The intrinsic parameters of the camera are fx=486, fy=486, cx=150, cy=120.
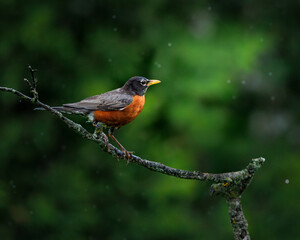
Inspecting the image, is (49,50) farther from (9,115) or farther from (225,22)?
(225,22)

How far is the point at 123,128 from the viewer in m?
5.89

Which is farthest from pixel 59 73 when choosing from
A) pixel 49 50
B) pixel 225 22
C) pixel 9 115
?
pixel 225 22

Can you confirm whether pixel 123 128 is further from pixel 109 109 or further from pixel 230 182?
pixel 230 182

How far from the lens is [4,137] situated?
5.95 m

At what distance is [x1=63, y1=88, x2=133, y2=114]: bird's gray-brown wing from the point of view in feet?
8.61

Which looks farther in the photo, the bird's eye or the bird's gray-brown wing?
the bird's eye

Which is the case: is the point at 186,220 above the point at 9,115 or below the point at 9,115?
below

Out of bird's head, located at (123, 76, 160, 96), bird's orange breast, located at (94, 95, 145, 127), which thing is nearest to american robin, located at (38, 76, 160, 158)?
bird's orange breast, located at (94, 95, 145, 127)

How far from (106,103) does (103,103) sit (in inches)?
1.0

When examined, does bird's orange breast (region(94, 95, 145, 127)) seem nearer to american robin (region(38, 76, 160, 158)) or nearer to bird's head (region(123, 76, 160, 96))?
american robin (region(38, 76, 160, 158))

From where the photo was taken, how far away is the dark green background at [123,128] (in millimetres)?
5922

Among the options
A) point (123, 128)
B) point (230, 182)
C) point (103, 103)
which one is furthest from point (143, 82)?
point (123, 128)

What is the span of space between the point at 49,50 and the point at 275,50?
3392 millimetres

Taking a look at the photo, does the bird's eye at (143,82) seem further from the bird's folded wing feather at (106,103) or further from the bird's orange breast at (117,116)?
the bird's orange breast at (117,116)
